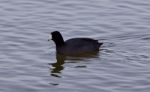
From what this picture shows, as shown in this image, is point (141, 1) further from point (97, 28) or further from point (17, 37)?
point (17, 37)

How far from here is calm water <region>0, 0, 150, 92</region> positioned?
1472 centimetres

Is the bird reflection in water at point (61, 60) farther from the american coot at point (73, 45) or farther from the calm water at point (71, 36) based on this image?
the american coot at point (73, 45)

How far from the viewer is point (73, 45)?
57.6 ft

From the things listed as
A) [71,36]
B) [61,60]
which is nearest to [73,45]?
[61,60]

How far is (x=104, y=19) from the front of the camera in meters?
20.2

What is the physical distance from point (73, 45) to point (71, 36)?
1.11 m

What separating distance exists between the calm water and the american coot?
298 mm

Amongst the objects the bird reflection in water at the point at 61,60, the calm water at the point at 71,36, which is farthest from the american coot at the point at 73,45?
the calm water at the point at 71,36

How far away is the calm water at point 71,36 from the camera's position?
14.7 metres

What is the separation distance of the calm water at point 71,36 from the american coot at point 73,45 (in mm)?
298

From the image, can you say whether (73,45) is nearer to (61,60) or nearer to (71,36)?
(61,60)

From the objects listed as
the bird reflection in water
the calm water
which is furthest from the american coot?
the calm water

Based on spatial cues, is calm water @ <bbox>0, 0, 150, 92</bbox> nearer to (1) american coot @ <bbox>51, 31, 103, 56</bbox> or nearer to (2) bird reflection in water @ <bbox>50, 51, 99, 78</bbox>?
(2) bird reflection in water @ <bbox>50, 51, 99, 78</bbox>

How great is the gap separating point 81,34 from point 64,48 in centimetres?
130
